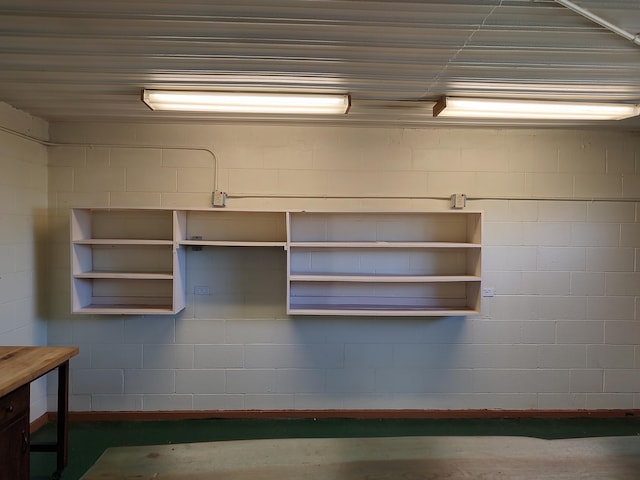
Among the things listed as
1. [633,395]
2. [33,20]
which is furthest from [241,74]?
[633,395]

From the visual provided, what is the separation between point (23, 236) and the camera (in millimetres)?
2986

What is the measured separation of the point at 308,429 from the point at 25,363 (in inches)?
81.8

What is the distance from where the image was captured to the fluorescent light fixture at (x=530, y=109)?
8.48 ft

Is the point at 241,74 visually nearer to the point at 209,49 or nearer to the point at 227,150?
the point at 209,49

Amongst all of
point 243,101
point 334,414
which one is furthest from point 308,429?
point 243,101

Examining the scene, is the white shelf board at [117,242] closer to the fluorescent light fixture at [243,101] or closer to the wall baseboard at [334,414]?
the fluorescent light fixture at [243,101]

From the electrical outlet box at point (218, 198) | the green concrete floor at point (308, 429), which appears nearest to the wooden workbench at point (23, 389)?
the green concrete floor at point (308, 429)

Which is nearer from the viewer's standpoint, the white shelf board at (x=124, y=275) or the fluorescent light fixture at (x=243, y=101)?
the fluorescent light fixture at (x=243, y=101)

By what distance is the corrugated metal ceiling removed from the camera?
1.64 metres

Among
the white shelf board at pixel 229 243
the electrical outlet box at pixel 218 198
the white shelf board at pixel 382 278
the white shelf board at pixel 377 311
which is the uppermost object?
the electrical outlet box at pixel 218 198

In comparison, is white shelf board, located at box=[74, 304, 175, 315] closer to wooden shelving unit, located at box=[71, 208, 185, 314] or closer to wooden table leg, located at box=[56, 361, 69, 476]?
wooden shelving unit, located at box=[71, 208, 185, 314]

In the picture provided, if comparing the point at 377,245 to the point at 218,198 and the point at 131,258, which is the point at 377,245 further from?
the point at 131,258

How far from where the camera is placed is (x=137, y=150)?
10.5 feet

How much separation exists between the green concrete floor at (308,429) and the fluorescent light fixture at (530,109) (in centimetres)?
254
